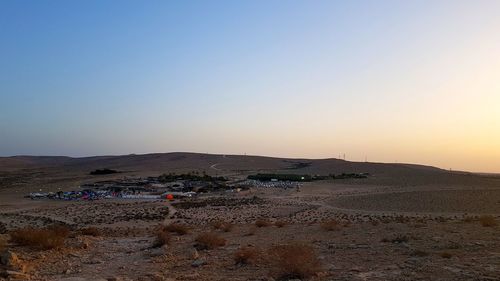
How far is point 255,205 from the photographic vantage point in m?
43.9

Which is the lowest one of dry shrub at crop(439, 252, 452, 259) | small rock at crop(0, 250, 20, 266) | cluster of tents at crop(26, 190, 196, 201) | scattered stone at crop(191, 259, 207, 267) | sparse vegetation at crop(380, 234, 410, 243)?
cluster of tents at crop(26, 190, 196, 201)

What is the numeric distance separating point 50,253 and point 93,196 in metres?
36.0

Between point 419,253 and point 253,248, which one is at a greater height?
point 419,253

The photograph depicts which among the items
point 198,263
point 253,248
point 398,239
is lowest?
point 198,263

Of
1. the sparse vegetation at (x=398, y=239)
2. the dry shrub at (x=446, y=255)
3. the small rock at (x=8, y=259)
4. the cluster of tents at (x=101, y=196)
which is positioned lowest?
the cluster of tents at (x=101, y=196)

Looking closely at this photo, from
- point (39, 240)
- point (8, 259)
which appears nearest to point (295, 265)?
point (8, 259)

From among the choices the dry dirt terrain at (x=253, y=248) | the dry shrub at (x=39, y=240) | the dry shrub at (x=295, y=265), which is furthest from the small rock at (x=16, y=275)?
the dry shrub at (x=295, y=265)

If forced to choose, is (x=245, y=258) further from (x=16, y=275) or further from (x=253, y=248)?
(x=16, y=275)

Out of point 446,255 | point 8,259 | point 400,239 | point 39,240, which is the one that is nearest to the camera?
point 8,259

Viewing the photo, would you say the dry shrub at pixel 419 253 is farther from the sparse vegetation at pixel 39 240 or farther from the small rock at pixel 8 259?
the sparse vegetation at pixel 39 240

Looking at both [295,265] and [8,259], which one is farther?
[8,259]

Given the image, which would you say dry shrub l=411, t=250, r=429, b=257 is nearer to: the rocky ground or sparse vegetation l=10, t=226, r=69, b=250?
the rocky ground

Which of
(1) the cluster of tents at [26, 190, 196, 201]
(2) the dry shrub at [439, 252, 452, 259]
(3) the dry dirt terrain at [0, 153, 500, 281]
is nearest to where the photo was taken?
(3) the dry dirt terrain at [0, 153, 500, 281]

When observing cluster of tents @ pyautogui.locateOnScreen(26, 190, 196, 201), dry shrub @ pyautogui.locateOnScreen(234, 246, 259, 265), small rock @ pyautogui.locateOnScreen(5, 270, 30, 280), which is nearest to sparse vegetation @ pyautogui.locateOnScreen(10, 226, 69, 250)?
small rock @ pyautogui.locateOnScreen(5, 270, 30, 280)
